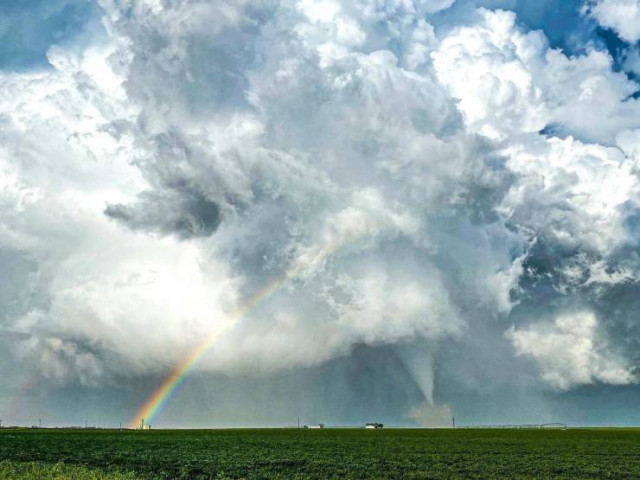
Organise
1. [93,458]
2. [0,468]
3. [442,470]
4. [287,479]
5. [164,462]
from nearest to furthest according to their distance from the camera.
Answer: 1. [287,479]
2. [0,468]
3. [442,470]
4. [164,462]
5. [93,458]

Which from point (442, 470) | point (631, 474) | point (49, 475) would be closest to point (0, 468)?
point (49, 475)

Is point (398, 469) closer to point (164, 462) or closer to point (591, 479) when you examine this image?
point (591, 479)

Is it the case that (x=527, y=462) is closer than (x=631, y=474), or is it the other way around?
(x=631, y=474)

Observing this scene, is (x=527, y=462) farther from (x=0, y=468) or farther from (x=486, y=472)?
(x=0, y=468)

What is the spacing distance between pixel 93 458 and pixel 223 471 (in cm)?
2468

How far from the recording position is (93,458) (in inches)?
2854

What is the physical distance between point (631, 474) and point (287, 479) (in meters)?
32.4

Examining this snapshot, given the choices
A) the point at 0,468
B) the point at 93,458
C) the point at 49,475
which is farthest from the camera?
the point at 93,458

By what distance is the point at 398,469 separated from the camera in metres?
58.8

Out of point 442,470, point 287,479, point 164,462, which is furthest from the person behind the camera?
point 164,462

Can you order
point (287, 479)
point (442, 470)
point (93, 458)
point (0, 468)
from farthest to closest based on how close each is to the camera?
point (93, 458) < point (442, 470) < point (0, 468) < point (287, 479)

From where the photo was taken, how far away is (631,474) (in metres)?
57.0

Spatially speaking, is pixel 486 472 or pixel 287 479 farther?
pixel 486 472

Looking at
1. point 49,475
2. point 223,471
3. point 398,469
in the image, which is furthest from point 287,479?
point 49,475
